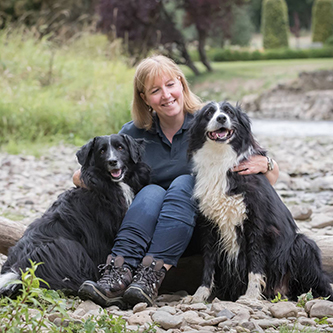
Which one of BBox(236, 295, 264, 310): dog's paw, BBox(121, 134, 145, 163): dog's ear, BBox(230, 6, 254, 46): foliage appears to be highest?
BBox(230, 6, 254, 46): foliage

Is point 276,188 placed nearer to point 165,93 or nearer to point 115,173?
point 165,93

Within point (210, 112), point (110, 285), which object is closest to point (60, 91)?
point (210, 112)

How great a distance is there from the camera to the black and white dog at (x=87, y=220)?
3066 millimetres

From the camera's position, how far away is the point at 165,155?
3586 millimetres

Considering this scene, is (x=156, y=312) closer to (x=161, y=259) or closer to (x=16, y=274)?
(x=161, y=259)

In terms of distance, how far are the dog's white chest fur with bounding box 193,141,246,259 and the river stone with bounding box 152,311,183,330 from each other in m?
0.75

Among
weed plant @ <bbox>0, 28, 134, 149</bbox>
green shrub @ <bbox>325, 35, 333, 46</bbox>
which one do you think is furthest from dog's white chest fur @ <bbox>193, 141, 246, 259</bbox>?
green shrub @ <bbox>325, 35, 333, 46</bbox>

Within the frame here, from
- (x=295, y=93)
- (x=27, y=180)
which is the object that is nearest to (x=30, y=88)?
(x=27, y=180)

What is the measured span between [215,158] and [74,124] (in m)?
5.96

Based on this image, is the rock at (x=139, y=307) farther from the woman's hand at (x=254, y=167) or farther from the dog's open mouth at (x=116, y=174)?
the woman's hand at (x=254, y=167)

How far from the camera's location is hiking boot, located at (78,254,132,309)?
276 cm

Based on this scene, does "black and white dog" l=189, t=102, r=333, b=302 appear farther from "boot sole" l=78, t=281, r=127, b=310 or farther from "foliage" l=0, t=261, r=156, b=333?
"foliage" l=0, t=261, r=156, b=333

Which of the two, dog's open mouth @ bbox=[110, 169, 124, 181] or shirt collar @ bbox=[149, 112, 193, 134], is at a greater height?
shirt collar @ bbox=[149, 112, 193, 134]

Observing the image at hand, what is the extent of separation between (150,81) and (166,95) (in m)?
0.17
